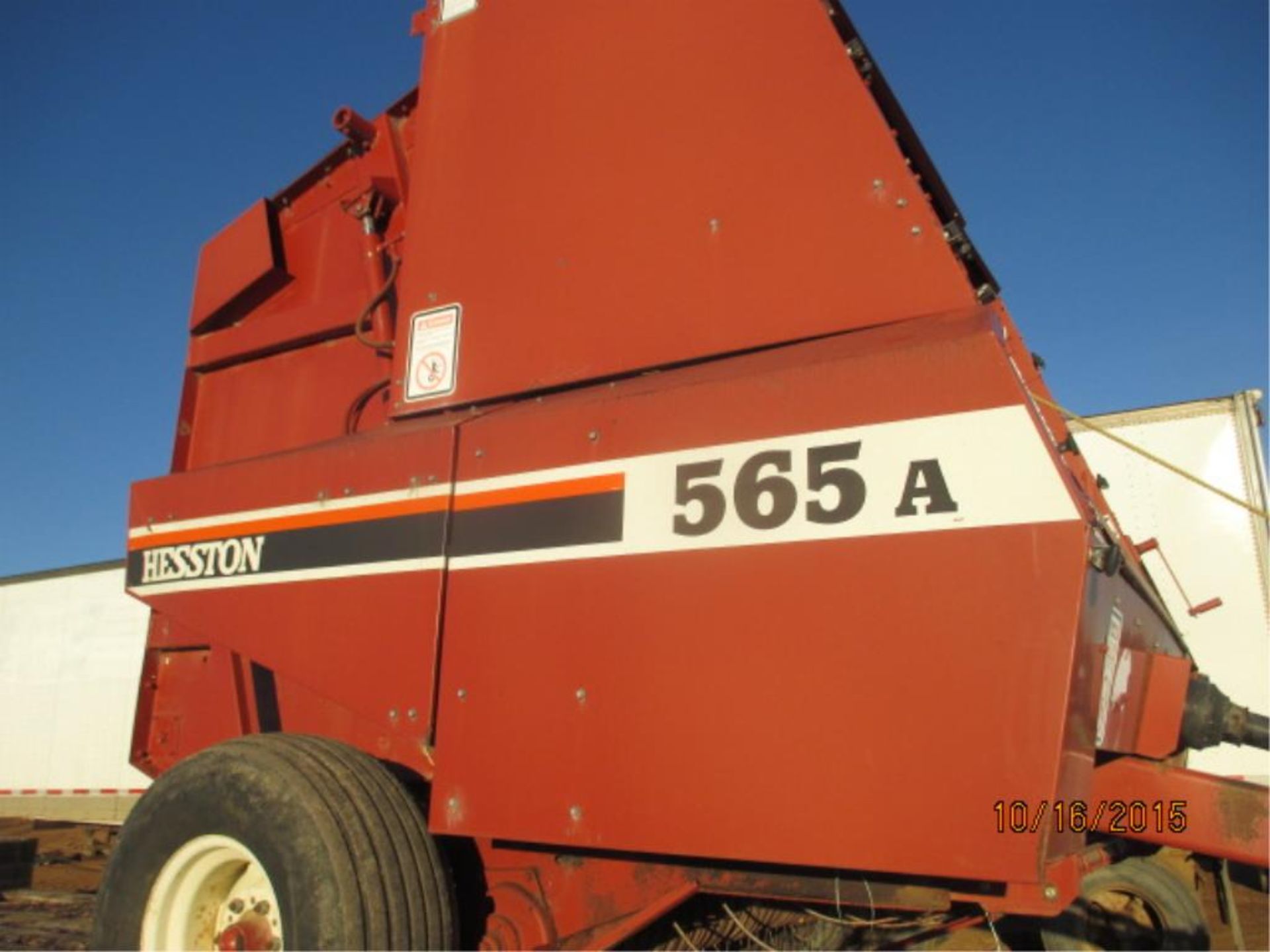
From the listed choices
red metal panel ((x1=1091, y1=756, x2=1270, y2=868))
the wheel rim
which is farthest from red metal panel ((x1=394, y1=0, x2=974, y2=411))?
the wheel rim

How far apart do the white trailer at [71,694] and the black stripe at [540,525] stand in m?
11.2

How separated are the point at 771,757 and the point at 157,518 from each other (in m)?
2.31

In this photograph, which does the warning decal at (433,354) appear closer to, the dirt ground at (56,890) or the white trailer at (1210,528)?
the dirt ground at (56,890)

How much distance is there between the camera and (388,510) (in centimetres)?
255

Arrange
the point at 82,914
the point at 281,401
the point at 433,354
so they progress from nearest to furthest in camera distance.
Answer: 1. the point at 433,354
2. the point at 281,401
3. the point at 82,914

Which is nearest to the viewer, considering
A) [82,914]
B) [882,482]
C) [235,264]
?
[882,482]

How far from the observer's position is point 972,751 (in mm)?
1683

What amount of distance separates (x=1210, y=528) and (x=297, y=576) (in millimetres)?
5766

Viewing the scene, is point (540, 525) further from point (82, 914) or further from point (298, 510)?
point (82, 914)

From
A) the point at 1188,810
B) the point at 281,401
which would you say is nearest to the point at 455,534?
the point at 281,401

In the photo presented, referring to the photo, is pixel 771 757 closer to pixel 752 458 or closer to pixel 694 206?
pixel 752 458

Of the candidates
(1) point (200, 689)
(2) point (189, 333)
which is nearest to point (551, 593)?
(1) point (200, 689)

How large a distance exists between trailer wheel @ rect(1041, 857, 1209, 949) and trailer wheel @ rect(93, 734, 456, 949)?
3.21 metres

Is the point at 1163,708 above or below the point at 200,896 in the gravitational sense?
above
